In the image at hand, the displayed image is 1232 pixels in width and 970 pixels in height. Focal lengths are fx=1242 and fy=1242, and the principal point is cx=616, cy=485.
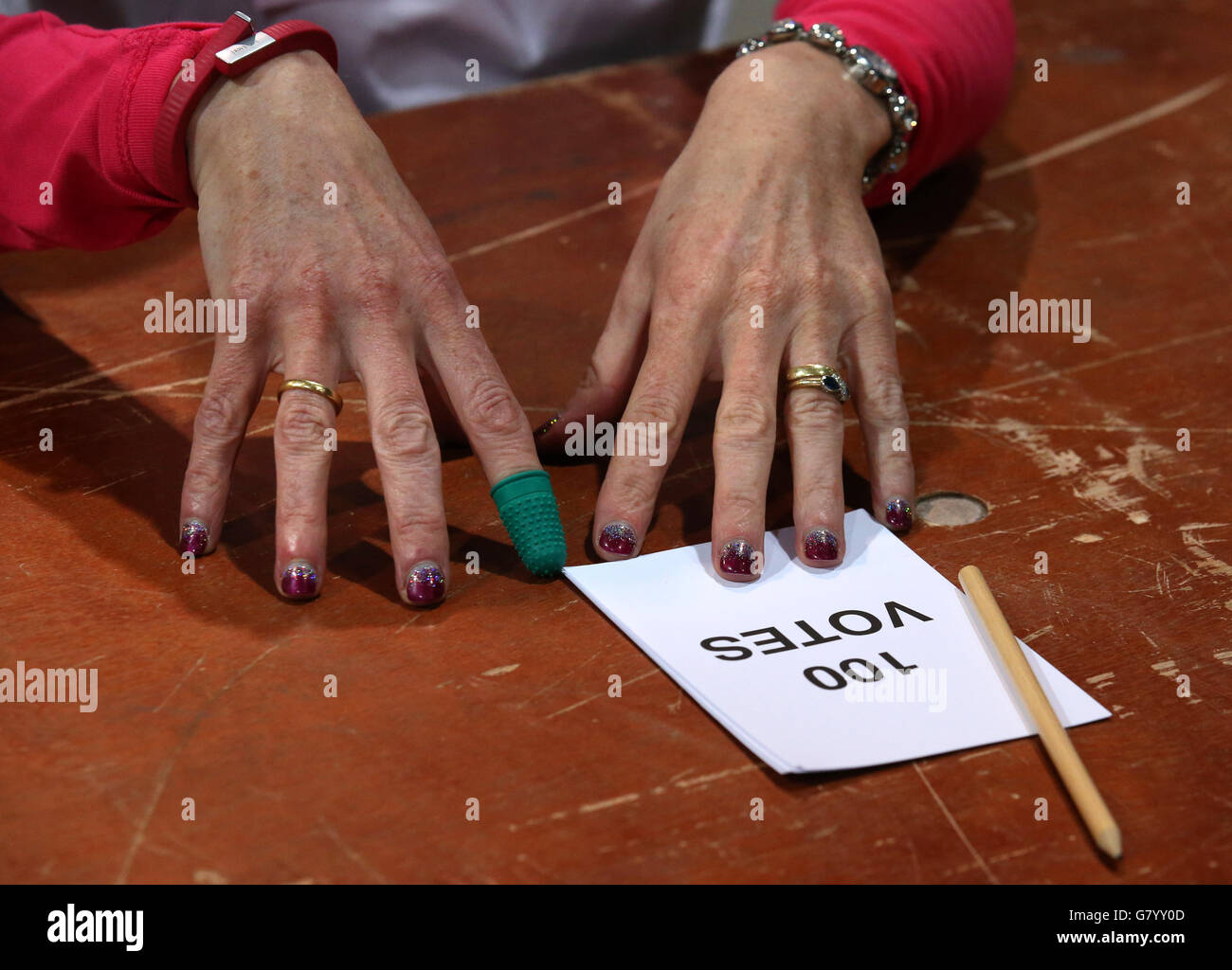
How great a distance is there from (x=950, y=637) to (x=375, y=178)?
45cm

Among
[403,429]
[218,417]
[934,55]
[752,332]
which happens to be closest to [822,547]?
[752,332]

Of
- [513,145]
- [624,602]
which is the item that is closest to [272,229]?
[624,602]

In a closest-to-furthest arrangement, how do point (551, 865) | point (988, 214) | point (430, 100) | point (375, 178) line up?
point (551, 865) < point (375, 178) < point (988, 214) < point (430, 100)

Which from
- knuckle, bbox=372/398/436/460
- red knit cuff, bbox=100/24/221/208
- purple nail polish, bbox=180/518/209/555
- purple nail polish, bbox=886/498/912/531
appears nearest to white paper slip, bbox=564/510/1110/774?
purple nail polish, bbox=886/498/912/531

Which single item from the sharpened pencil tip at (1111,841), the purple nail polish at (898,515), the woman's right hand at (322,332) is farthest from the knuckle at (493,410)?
the sharpened pencil tip at (1111,841)

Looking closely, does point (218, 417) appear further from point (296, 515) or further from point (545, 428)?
point (545, 428)

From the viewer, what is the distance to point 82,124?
33.6 inches

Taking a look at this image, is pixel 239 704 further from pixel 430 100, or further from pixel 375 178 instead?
pixel 430 100

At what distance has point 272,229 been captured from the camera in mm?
756

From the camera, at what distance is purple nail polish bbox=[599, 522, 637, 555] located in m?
0.77

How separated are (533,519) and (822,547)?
178 mm

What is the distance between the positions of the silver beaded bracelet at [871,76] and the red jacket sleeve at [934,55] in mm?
25

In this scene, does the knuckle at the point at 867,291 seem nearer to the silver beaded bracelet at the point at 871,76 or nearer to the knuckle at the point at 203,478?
the silver beaded bracelet at the point at 871,76

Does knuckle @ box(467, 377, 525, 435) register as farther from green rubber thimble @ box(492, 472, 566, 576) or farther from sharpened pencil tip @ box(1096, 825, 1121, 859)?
sharpened pencil tip @ box(1096, 825, 1121, 859)
